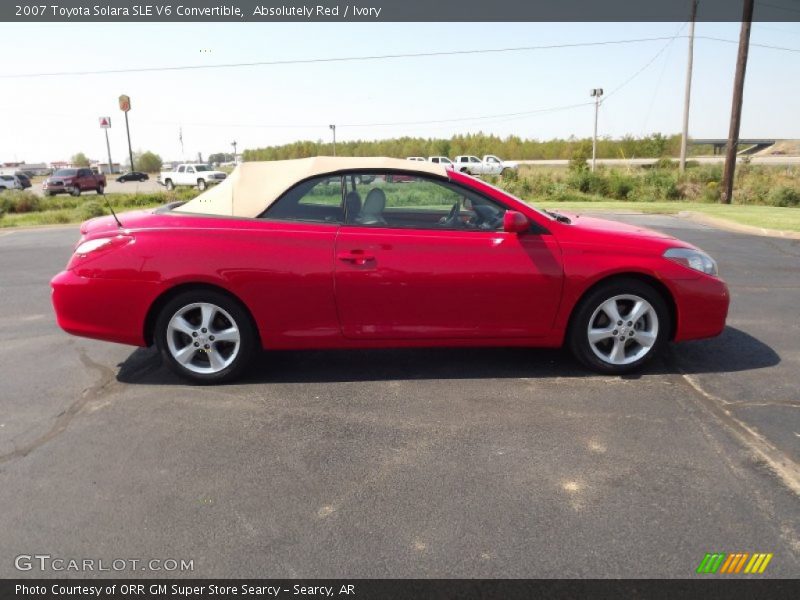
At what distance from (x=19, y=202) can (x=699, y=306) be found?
27.0 m

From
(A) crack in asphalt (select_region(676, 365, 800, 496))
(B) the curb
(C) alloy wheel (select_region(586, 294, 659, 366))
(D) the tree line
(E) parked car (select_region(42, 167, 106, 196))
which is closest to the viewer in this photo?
(A) crack in asphalt (select_region(676, 365, 800, 496))

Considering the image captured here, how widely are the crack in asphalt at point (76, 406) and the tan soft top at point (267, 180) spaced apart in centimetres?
139

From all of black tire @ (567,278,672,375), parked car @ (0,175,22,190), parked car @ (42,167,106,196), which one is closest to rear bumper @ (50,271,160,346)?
black tire @ (567,278,672,375)

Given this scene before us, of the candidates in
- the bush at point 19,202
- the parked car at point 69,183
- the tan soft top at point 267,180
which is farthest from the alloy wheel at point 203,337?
the parked car at point 69,183

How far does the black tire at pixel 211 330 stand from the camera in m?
4.19

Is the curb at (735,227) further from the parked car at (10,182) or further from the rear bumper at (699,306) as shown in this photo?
the parked car at (10,182)

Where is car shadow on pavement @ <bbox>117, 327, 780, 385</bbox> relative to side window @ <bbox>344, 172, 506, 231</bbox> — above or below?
below

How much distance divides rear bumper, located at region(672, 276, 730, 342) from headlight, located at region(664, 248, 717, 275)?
75mm

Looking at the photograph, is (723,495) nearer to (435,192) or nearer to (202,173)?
(435,192)

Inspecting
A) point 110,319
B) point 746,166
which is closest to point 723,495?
point 110,319

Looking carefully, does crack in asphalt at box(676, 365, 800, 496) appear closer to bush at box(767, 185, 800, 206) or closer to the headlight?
the headlight

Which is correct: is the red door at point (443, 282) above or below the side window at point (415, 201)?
below

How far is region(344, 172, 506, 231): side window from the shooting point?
430cm
